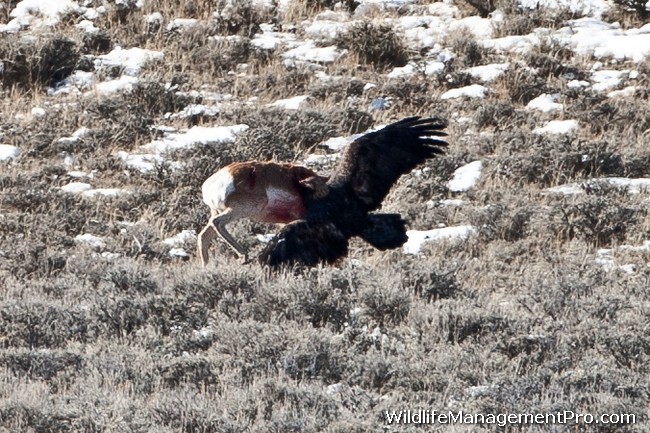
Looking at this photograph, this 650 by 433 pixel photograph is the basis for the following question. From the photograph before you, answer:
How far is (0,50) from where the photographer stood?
15.2 metres

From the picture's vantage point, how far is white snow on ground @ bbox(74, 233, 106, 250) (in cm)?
1168

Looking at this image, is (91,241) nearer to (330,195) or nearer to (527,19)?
(330,195)

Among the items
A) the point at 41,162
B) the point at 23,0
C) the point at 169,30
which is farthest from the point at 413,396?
the point at 23,0

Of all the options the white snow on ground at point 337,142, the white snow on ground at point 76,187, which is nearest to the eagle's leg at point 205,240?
the white snow on ground at point 76,187

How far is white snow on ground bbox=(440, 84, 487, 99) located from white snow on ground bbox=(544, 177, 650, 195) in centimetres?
204

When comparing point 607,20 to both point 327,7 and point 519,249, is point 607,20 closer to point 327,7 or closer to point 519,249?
point 327,7

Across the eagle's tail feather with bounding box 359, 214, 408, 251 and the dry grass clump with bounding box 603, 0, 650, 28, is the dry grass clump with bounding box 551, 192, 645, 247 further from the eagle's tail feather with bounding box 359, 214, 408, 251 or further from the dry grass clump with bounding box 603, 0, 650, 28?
the dry grass clump with bounding box 603, 0, 650, 28

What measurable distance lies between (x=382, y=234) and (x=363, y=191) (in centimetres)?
35

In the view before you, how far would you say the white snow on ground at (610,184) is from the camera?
12734 millimetres

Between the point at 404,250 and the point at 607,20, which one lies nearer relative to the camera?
the point at 404,250

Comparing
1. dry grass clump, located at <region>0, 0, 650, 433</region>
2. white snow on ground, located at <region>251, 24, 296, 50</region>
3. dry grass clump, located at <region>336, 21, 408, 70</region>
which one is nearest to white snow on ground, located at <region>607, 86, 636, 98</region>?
dry grass clump, located at <region>0, 0, 650, 433</region>

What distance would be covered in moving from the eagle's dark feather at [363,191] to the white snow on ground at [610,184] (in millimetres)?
2187

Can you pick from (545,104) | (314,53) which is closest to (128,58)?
(314,53)

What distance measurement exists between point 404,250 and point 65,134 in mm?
4110
